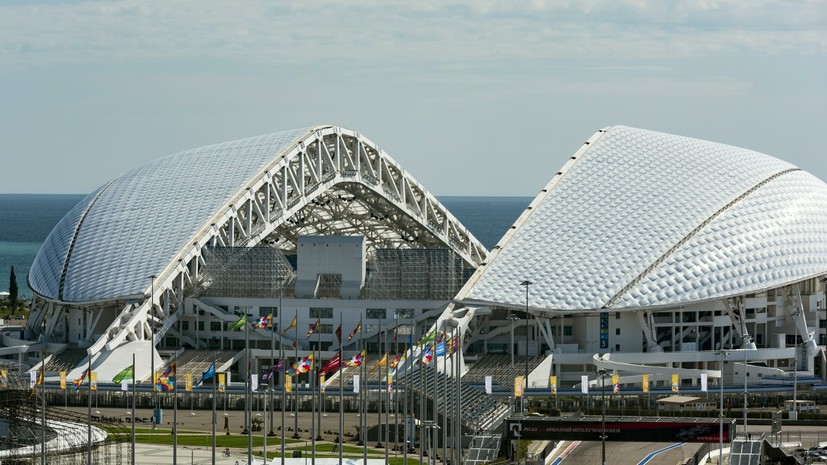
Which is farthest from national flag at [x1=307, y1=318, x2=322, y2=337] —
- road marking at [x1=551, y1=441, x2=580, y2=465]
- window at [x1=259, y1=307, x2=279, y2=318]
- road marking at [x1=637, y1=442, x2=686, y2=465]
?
road marking at [x1=637, y1=442, x2=686, y2=465]

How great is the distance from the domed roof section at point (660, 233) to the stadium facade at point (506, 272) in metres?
0.15

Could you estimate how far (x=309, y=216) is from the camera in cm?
15712

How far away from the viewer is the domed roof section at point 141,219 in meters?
134

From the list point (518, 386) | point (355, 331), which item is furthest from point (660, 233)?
point (518, 386)

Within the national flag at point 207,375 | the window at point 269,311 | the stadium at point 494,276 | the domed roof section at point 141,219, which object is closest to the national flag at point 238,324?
the stadium at point 494,276

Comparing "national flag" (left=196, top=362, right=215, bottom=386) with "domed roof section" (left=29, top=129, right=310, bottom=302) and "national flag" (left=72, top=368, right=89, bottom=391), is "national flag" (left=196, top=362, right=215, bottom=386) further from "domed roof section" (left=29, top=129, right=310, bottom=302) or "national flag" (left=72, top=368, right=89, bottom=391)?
"domed roof section" (left=29, top=129, right=310, bottom=302)

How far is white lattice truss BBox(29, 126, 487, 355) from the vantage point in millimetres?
130750

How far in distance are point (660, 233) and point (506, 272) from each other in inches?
422

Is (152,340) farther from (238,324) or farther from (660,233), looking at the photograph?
(660,233)

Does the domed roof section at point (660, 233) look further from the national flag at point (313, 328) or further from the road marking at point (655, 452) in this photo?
the road marking at point (655, 452)

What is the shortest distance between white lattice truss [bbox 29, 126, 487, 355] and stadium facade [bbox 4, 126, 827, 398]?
0.78 feet

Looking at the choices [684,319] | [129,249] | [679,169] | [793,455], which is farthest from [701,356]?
[129,249]

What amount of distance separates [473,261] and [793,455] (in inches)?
2519

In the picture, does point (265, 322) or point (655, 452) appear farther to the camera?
point (265, 322)
